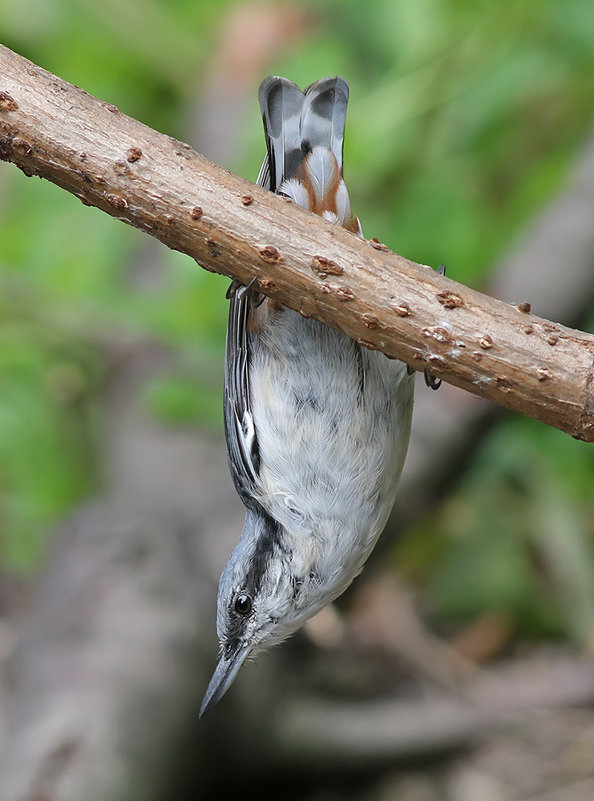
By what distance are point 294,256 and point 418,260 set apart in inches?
103

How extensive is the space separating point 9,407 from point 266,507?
92.2 inches

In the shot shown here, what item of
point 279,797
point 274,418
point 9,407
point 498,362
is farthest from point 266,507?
point 9,407

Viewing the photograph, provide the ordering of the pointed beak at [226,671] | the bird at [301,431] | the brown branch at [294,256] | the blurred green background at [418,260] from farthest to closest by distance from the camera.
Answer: the blurred green background at [418,260], the pointed beak at [226,671], the bird at [301,431], the brown branch at [294,256]

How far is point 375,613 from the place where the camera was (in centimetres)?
461

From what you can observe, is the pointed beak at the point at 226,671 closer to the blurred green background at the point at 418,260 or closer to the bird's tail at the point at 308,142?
the bird's tail at the point at 308,142

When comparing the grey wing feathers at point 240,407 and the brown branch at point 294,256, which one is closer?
the brown branch at point 294,256

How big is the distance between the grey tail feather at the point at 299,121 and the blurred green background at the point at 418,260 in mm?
1720

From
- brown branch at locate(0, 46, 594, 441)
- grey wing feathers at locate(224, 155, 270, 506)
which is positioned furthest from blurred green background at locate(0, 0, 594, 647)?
brown branch at locate(0, 46, 594, 441)

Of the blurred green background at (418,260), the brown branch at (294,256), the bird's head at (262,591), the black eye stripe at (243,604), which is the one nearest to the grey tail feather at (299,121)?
the brown branch at (294,256)

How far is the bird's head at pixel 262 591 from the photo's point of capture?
2.36 meters

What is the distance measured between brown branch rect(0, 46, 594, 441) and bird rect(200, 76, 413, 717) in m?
0.46

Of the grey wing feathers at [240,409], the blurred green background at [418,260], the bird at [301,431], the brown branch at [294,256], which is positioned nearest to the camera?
the brown branch at [294,256]

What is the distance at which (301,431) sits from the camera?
7.84ft

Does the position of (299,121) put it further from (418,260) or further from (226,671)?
(418,260)
